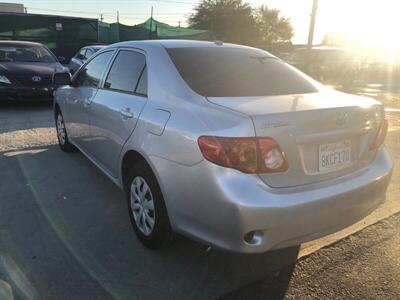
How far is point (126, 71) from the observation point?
13.1 feet

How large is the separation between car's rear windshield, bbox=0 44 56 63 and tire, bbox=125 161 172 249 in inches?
305

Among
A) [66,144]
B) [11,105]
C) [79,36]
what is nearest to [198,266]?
[66,144]

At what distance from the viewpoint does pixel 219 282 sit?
297 cm

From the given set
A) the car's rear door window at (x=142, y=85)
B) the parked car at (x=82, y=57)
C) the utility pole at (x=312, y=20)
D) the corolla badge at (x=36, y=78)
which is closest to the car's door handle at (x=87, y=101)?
the car's rear door window at (x=142, y=85)

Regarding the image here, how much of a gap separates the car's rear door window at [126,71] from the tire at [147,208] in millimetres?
799

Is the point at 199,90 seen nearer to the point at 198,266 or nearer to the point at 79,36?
the point at 198,266

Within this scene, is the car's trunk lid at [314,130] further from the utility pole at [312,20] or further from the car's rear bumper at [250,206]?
the utility pole at [312,20]

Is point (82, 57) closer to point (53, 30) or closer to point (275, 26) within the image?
point (53, 30)

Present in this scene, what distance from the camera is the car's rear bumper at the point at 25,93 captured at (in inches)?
349

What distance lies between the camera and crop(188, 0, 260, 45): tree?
44.2 m

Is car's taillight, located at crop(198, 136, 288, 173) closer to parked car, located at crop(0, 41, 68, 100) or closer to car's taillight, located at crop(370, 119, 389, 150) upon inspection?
car's taillight, located at crop(370, 119, 389, 150)

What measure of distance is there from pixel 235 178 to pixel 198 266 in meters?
0.98

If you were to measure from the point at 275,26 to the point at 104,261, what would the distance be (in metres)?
60.1

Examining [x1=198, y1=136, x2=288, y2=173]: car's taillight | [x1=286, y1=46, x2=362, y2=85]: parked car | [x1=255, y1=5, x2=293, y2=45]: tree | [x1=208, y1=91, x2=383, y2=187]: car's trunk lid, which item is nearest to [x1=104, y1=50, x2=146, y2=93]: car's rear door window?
[x1=208, y1=91, x2=383, y2=187]: car's trunk lid
